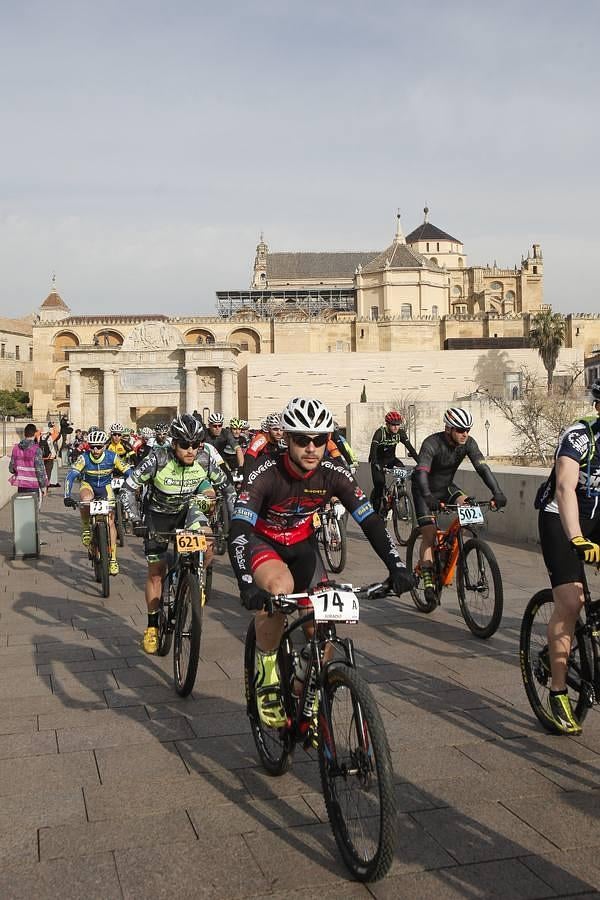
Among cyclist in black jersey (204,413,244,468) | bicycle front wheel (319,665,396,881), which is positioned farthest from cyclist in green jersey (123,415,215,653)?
cyclist in black jersey (204,413,244,468)

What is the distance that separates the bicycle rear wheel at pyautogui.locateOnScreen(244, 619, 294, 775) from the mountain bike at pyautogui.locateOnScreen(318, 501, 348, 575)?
6.37 m

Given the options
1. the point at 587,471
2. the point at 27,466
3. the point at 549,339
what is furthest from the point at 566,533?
the point at 549,339

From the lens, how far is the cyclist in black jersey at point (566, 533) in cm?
468

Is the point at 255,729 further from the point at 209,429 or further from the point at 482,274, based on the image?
the point at 482,274

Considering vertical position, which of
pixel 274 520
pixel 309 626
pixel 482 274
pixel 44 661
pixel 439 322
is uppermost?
pixel 482 274

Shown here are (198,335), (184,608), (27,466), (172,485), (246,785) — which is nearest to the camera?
(246,785)

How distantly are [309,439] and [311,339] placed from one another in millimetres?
88089

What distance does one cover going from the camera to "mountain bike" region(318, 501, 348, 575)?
36.2 feet

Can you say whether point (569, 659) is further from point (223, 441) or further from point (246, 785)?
point (223, 441)

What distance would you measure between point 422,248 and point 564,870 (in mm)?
114016

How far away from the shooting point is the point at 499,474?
1341cm

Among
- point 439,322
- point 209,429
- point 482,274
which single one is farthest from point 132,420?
point 482,274

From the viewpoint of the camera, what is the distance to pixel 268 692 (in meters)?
4.27

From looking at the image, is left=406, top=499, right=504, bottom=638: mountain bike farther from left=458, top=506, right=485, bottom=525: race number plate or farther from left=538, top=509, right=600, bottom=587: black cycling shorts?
left=538, top=509, right=600, bottom=587: black cycling shorts
